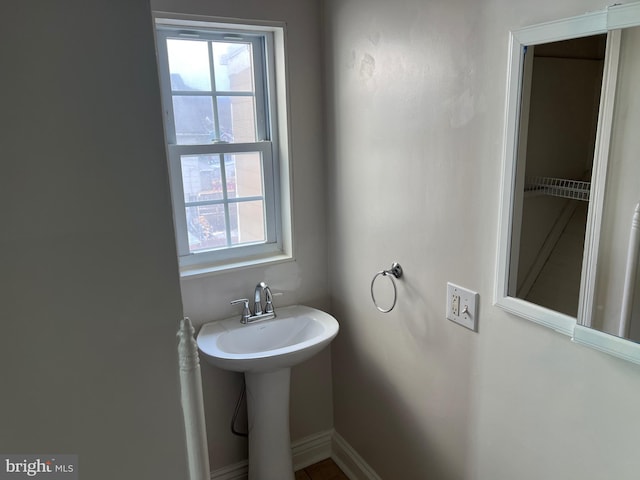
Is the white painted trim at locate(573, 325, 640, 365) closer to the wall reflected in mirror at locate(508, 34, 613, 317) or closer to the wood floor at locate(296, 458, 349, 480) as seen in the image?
the wall reflected in mirror at locate(508, 34, 613, 317)

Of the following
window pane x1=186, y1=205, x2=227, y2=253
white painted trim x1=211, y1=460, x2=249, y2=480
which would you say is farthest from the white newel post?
white painted trim x1=211, y1=460, x2=249, y2=480

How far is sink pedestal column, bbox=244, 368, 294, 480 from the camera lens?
2.01 meters

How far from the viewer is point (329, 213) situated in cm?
225

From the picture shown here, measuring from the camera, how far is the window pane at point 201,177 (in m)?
2.03

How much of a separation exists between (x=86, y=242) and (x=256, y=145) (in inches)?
50.3

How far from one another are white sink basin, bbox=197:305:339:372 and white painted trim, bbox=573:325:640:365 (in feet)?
3.33

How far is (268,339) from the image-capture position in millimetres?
2068

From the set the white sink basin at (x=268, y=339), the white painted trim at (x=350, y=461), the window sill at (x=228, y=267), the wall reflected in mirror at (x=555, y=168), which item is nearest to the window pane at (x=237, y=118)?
the window sill at (x=228, y=267)

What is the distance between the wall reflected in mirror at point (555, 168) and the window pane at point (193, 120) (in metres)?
1.33

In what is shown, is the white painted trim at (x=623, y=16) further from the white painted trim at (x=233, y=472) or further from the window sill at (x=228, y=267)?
the white painted trim at (x=233, y=472)

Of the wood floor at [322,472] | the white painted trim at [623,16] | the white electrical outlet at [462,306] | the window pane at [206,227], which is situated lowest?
the wood floor at [322,472]

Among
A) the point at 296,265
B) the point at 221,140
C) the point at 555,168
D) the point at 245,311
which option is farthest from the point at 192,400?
the point at 221,140

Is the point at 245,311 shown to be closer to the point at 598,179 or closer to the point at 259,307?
the point at 259,307

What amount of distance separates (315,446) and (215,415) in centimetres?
62
